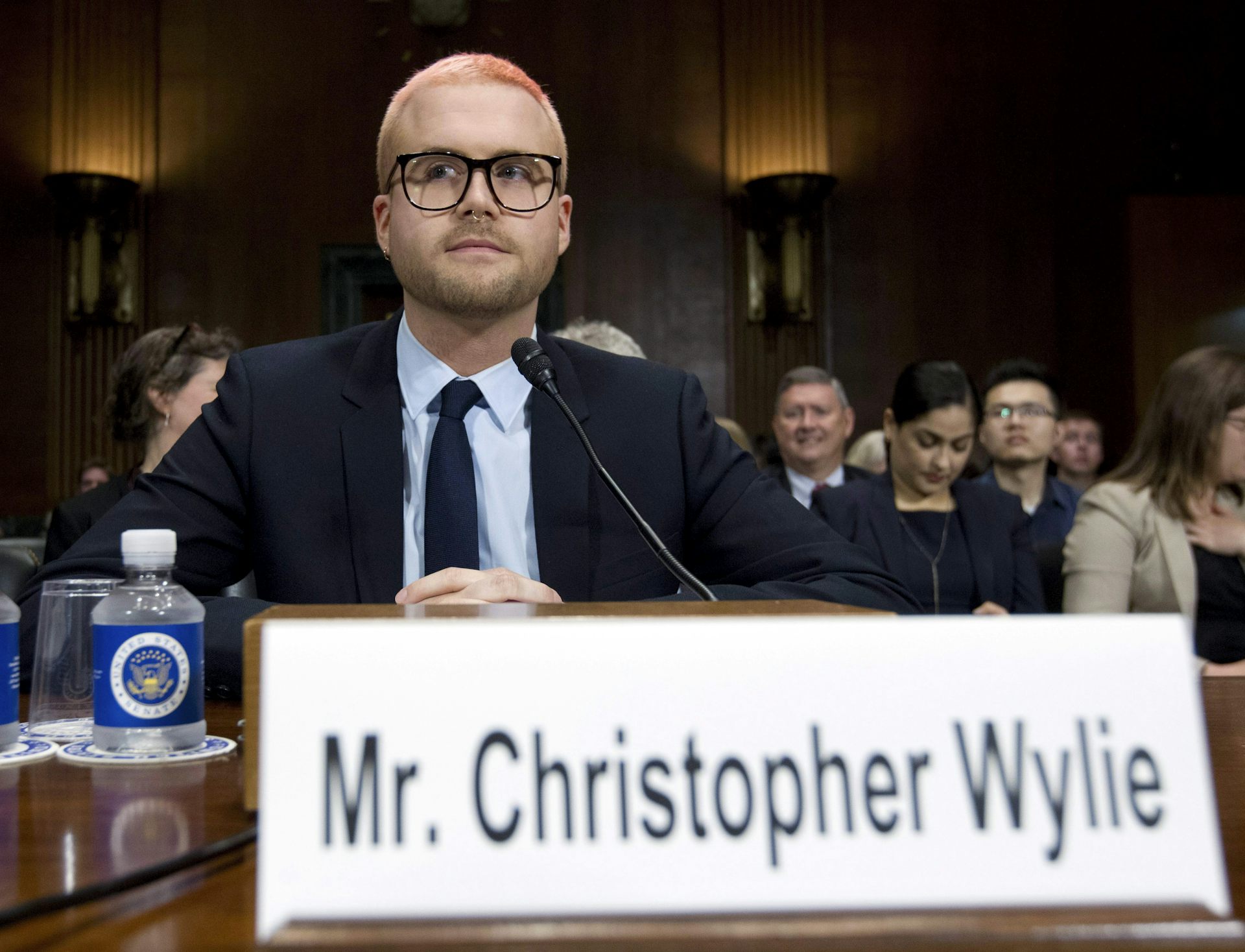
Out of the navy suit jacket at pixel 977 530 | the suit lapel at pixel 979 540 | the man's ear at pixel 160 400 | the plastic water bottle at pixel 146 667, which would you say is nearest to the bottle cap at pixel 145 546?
the plastic water bottle at pixel 146 667

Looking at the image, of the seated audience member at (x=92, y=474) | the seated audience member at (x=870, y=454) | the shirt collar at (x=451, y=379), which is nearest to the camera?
the shirt collar at (x=451, y=379)

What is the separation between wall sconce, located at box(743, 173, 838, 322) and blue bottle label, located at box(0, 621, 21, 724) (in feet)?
16.4

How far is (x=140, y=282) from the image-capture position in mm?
5477

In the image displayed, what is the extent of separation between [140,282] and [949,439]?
424cm

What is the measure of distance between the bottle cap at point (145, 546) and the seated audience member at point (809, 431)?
119 inches

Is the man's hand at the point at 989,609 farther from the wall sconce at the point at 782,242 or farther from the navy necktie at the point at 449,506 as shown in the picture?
the wall sconce at the point at 782,242

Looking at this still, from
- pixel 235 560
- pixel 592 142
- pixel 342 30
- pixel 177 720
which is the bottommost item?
pixel 177 720

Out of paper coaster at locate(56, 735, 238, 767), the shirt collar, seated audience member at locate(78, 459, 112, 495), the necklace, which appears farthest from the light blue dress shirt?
seated audience member at locate(78, 459, 112, 495)

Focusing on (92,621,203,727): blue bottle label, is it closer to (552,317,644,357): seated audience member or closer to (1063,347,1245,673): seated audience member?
(1063,347,1245,673): seated audience member

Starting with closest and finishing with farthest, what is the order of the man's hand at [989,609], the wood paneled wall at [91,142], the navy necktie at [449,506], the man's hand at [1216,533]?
the navy necktie at [449,506] < the man's hand at [1216,533] < the man's hand at [989,609] < the wood paneled wall at [91,142]

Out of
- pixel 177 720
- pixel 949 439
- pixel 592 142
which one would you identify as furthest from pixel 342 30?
pixel 177 720

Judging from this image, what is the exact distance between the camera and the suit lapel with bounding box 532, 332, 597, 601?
4.27 ft

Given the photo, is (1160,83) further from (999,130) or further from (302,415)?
(302,415)

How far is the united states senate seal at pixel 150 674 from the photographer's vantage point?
0.76m
